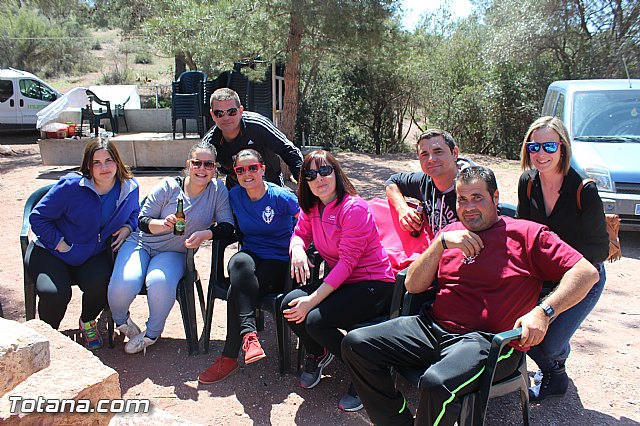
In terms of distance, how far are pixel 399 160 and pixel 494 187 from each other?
10.2m

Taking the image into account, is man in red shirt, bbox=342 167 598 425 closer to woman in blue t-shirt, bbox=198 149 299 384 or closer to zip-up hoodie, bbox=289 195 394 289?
zip-up hoodie, bbox=289 195 394 289

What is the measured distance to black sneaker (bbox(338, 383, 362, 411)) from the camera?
2.90m

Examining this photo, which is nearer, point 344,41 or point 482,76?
point 344,41

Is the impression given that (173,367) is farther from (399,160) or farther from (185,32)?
(399,160)

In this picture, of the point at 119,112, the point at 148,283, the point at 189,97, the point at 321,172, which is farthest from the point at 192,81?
the point at 321,172

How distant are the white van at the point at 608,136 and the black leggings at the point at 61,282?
Result: 4837 mm

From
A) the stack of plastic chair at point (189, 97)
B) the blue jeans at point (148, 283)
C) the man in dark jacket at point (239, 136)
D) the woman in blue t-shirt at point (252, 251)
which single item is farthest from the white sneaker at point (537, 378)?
the stack of plastic chair at point (189, 97)

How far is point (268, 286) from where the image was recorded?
338 cm

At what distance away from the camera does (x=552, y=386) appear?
9.61 feet

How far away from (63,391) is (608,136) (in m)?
6.32

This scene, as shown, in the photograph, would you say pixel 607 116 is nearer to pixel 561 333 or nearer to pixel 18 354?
pixel 561 333

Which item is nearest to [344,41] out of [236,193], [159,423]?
[236,193]

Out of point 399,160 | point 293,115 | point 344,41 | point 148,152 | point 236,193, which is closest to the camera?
point 236,193

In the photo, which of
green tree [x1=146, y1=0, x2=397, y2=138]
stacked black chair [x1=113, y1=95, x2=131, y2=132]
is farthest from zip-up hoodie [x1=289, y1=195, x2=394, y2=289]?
stacked black chair [x1=113, y1=95, x2=131, y2=132]
